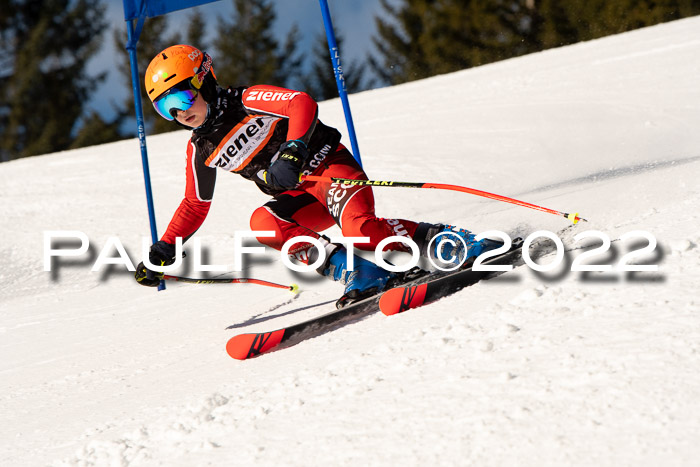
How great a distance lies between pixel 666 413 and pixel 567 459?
0.92 ft

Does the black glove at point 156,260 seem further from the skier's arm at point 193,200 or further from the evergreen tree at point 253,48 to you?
the evergreen tree at point 253,48

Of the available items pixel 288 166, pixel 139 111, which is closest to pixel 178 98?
pixel 288 166

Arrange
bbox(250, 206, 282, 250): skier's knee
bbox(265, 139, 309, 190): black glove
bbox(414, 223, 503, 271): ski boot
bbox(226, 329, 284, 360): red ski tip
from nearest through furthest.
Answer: bbox(226, 329, 284, 360): red ski tip → bbox(265, 139, 309, 190): black glove → bbox(414, 223, 503, 271): ski boot → bbox(250, 206, 282, 250): skier's knee

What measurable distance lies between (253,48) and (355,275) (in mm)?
30606

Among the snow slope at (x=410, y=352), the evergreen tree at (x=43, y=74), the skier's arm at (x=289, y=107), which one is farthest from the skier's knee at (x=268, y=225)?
the evergreen tree at (x=43, y=74)

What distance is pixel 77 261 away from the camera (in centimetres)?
661

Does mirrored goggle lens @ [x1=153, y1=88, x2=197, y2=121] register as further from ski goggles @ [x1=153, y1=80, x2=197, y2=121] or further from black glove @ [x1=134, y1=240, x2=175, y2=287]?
black glove @ [x1=134, y1=240, x2=175, y2=287]

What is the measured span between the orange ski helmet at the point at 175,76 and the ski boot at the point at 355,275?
3.37 ft

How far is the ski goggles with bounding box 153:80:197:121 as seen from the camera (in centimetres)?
344

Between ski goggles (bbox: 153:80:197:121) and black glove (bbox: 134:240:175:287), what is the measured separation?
2.63 feet

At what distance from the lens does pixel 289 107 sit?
138 inches

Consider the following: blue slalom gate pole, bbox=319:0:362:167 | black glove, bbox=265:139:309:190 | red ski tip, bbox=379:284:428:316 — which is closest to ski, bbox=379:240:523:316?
red ski tip, bbox=379:284:428:316

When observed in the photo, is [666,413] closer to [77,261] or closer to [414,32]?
[77,261]

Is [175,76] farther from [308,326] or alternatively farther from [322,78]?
[322,78]
